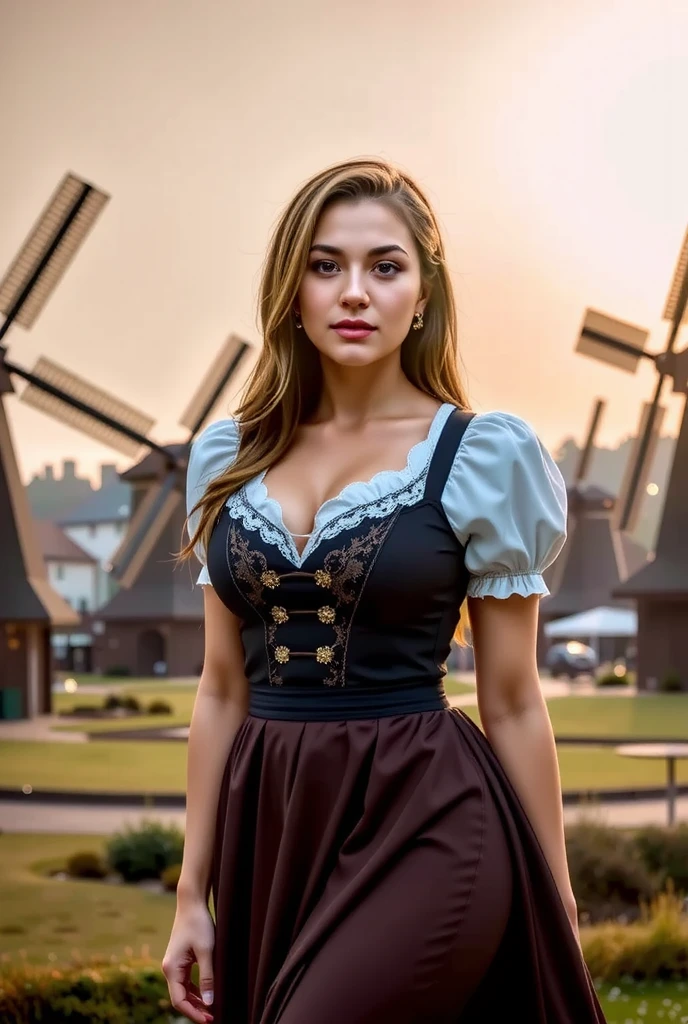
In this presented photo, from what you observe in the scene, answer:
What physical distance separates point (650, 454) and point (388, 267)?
15.6 ft

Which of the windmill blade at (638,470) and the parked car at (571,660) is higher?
the windmill blade at (638,470)

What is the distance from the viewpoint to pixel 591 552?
7.39 m

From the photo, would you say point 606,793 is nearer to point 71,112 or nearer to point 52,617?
point 52,617

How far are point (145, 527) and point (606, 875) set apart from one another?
3.71 meters

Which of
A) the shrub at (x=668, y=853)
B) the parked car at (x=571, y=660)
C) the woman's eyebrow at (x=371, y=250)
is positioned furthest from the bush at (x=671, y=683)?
the woman's eyebrow at (x=371, y=250)

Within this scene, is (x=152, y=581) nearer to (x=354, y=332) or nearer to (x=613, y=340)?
(x=613, y=340)

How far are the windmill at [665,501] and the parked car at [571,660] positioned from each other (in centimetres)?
45

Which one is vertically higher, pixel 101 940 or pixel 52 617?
pixel 52 617

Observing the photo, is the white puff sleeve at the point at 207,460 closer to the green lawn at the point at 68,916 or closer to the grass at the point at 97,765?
the green lawn at the point at 68,916

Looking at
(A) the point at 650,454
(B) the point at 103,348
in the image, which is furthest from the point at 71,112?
(A) the point at 650,454

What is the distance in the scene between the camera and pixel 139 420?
21.6ft

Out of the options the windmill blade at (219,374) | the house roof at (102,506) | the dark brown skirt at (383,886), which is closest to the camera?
the dark brown skirt at (383,886)

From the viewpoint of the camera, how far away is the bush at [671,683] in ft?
21.2

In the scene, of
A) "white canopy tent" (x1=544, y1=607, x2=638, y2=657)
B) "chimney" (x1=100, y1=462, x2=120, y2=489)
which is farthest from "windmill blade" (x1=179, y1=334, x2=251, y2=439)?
"white canopy tent" (x1=544, y1=607, x2=638, y2=657)
